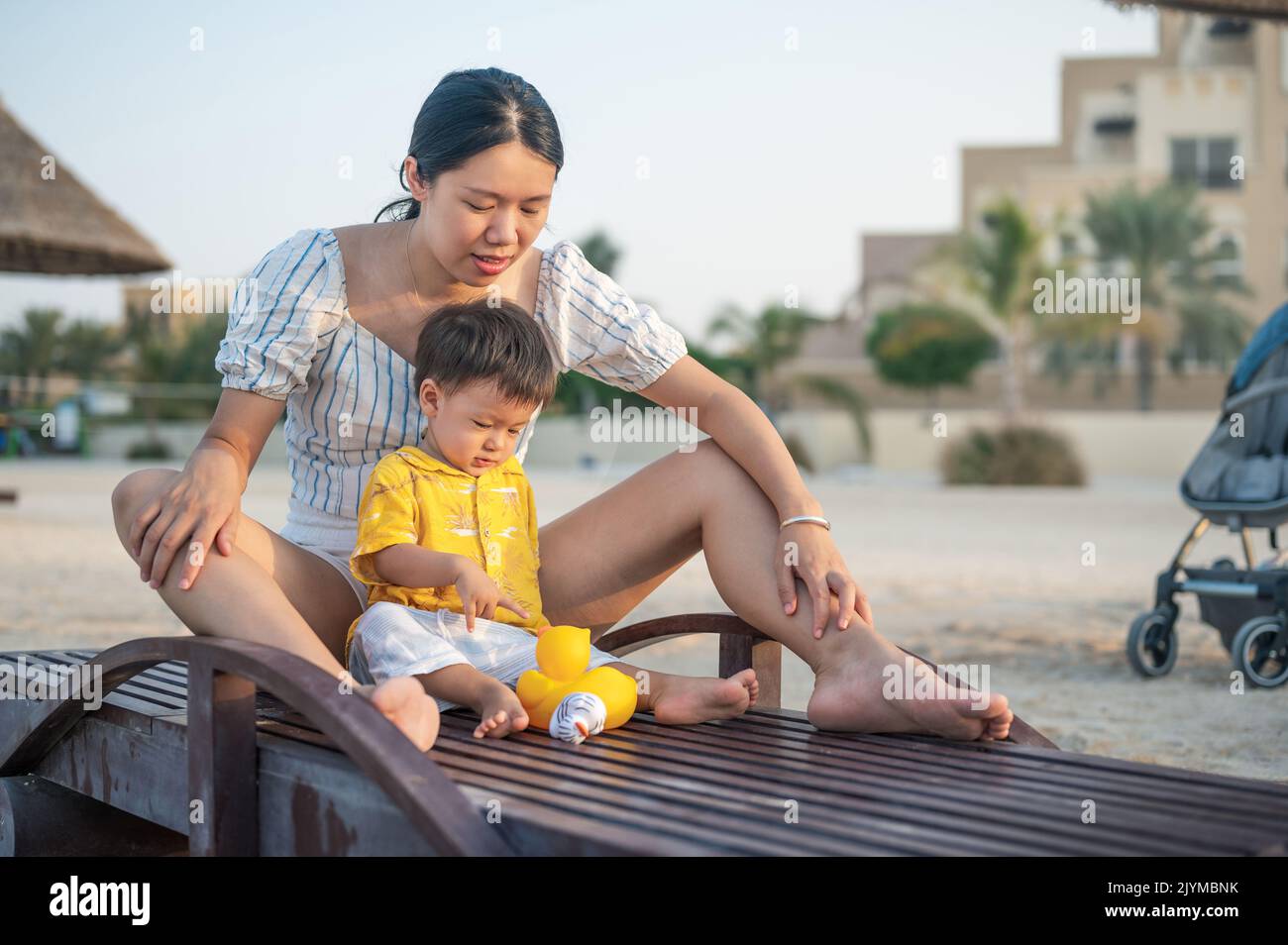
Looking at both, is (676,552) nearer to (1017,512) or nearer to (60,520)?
(60,520)

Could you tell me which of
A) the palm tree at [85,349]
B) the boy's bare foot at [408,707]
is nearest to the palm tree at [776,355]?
the palm tree at [85,349]

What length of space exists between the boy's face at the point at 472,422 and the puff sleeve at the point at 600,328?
0.35 meters

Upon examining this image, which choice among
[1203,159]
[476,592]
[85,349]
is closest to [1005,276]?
[1203,159]

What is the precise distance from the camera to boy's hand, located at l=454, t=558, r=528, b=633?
97.5 inches

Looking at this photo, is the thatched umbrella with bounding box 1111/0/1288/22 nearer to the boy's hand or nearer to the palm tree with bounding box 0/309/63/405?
the boy's hand

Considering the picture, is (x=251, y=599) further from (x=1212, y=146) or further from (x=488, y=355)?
(x=1212, y=146)

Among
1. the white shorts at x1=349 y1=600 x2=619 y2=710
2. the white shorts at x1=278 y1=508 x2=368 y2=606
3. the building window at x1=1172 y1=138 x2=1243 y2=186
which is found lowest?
the white shorts at x1=349 y1=600 x2=619 y2=710

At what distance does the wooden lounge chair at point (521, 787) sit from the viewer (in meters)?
1.85

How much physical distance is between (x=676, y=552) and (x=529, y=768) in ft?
2.88

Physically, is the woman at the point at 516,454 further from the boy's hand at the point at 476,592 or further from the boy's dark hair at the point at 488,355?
the boy's hand at the point at 476,592

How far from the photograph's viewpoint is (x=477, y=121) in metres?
2.73

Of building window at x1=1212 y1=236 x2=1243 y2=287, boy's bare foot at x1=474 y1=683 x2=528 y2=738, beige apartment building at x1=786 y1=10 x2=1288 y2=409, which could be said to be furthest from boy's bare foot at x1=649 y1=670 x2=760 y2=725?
building window at x1=1212 y1=236 x2=1243 y2=287

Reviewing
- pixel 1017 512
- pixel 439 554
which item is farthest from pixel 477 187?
pixel 1017 512

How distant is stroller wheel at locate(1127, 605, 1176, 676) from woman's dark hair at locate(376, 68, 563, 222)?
149 inches
